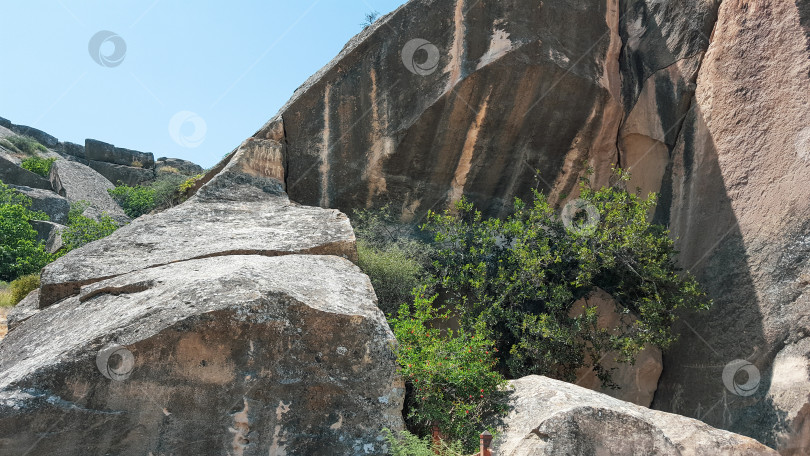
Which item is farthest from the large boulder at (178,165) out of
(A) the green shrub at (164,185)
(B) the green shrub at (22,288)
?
(B) the green shrub at (22,288)

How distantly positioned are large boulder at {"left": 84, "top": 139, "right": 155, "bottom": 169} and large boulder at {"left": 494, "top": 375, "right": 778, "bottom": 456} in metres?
25.8

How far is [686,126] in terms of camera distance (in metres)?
8.11

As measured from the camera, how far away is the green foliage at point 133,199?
2148 centimetres

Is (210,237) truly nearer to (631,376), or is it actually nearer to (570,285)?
(570,285)

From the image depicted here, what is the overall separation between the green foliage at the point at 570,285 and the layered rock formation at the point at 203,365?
2.00 metres

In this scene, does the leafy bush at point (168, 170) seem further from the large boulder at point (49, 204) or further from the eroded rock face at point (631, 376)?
the eroded rock face at point (631, 376)

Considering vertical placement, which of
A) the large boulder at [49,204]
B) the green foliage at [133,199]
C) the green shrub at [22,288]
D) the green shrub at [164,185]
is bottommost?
the green shrub at [22,288]

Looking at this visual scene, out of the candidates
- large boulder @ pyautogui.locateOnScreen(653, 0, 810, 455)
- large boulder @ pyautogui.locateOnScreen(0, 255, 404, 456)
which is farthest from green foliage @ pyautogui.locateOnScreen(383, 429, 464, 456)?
large boulder @ pyautogui.locateOnScreen(653, 0, 810, 455)

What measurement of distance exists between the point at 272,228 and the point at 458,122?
9.92 feet

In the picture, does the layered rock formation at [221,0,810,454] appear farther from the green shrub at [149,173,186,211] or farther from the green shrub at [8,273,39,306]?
the green shrub at [149,173,186,211]

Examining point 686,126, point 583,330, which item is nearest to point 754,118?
point 686,126

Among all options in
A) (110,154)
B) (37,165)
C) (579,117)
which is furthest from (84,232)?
(110,154)

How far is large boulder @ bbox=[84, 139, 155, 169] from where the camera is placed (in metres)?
26.6

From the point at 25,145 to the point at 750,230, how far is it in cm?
2795
